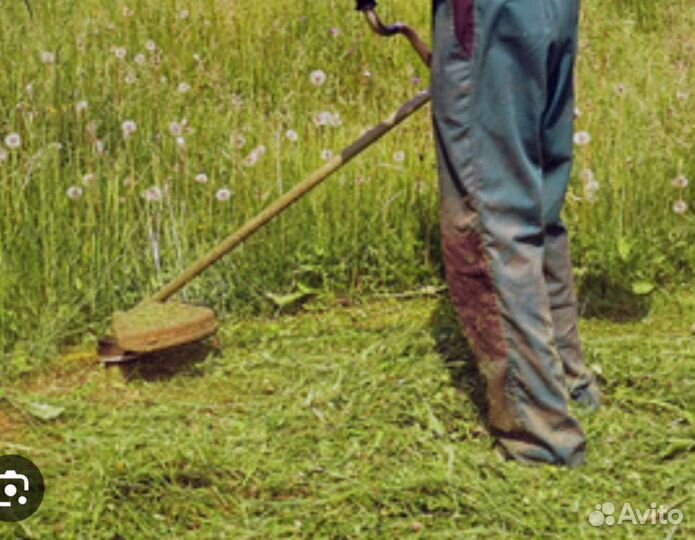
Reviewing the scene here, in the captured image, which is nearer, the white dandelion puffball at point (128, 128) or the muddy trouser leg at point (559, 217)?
the muddy trouser leg at point (559, 217)

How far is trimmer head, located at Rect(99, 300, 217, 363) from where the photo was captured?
154 inches

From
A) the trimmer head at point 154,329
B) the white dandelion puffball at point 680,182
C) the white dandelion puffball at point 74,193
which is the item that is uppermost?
the white dandelion puffball at point 74,193

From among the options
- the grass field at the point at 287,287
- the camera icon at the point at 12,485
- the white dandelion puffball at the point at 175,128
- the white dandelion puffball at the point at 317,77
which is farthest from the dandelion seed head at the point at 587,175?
the camera icon at the point at 12,485

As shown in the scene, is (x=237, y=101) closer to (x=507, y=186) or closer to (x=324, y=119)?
(x=324, y=119)

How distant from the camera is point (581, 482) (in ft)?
10.8

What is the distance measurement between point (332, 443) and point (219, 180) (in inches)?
61.4

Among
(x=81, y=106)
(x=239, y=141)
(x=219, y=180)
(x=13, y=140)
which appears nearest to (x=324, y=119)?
(x=239, y=141)

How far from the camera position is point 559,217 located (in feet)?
11.9

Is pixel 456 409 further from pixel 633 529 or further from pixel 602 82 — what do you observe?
pixel 602 82

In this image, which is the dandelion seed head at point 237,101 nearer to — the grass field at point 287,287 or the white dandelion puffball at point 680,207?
the grass field at point 287,287

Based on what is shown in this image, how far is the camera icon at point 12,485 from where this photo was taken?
127 inches

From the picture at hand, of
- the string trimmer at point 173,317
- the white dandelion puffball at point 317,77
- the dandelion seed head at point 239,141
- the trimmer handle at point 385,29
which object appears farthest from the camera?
the white dandelion puffball at point 317,77

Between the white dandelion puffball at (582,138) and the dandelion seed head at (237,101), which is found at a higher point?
the dandelion seed head at (237,101)

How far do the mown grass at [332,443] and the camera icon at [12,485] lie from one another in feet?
0.22
